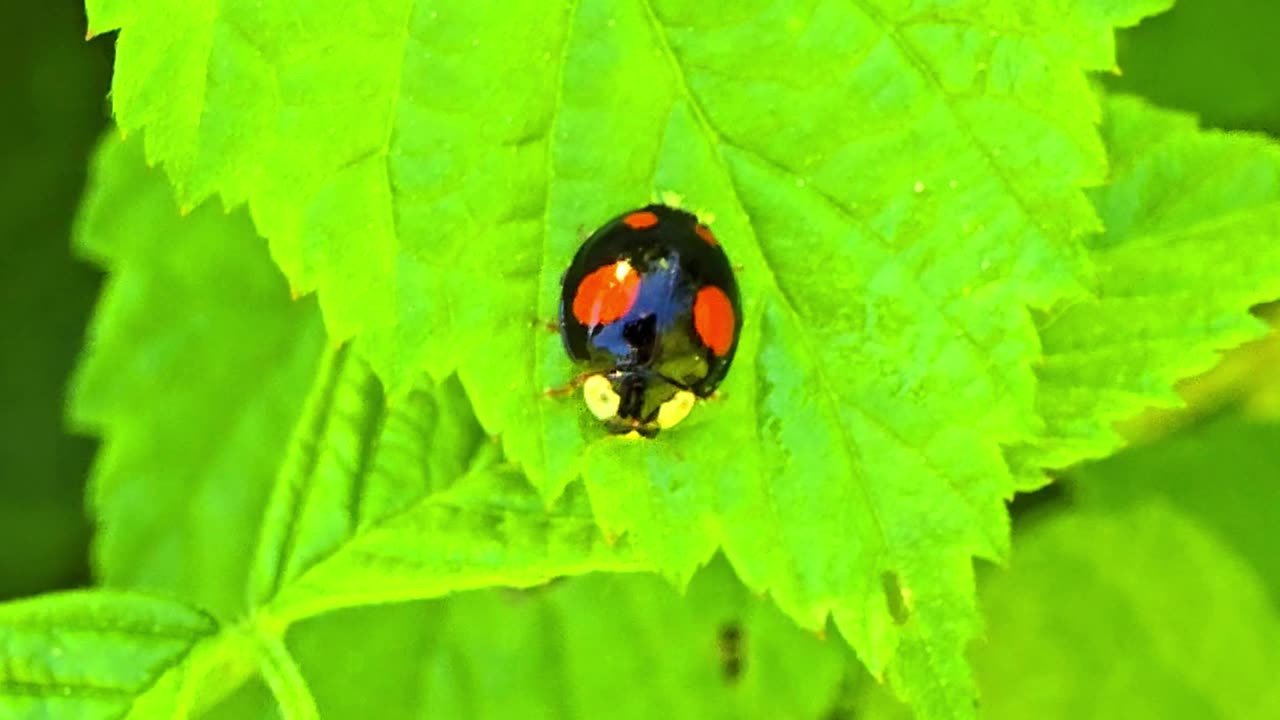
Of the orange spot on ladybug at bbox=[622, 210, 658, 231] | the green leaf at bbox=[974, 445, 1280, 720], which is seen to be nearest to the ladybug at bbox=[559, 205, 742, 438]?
the orange spot on ladybug at bbox=[622, 210, 658, 231]

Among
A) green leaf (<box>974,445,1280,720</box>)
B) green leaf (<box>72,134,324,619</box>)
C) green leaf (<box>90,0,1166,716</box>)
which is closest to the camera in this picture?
green leaf (<box>90,0,1166,716</box>)

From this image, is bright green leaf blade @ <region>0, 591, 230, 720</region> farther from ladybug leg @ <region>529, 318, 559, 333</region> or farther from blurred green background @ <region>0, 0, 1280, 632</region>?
blurred green background @ <region>0, 0, 1280, 632</region>

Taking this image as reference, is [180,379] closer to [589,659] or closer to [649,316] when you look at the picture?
[589,659]

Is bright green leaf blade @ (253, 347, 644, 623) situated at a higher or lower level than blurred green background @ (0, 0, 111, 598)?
higher

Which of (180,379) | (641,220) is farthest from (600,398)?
(180,379)

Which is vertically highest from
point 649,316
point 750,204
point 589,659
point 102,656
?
point 750,204

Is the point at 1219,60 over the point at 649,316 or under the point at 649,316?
under

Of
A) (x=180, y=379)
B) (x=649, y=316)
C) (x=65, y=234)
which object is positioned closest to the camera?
(x=649, y=316)
